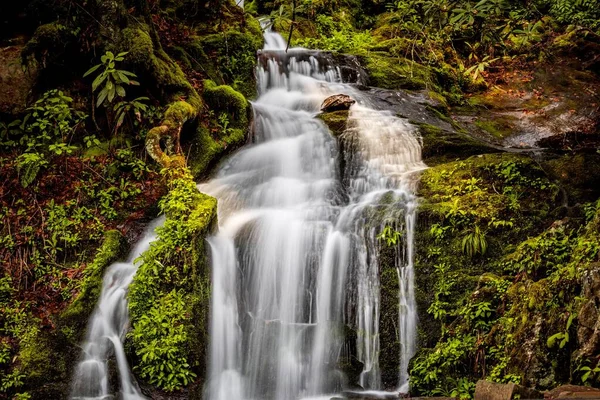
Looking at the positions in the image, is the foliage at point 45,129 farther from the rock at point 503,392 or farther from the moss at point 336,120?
the rock at point 503,392

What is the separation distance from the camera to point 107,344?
5910 millimetres

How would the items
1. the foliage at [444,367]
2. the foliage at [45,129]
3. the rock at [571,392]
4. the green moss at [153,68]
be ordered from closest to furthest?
1. the rock at [571,392]
2. the foliage at [444,367]
3. the foliage at [45,129]
4. the green moss at [153,68]

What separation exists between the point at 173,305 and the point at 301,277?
163 centimetres

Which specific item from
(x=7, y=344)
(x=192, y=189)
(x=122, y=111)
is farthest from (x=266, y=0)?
(x=7, y=344)

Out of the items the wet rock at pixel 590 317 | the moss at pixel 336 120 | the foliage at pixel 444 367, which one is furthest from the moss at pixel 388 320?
the moss at pixel 336 120

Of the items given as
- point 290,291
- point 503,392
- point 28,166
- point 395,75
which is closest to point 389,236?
point 290,291

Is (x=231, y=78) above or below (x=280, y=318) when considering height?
above

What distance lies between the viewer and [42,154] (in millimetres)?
7461

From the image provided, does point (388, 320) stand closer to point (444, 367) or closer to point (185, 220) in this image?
point (444, 367)

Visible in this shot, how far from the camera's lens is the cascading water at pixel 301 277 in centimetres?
617

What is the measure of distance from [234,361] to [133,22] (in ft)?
18.1

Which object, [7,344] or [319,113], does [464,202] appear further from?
[7,344]

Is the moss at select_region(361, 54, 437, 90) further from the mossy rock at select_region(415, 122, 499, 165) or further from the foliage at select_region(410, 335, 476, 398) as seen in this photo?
the foliage at select_region(410, 335, 476, 398)

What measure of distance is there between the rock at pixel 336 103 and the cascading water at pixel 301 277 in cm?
204
